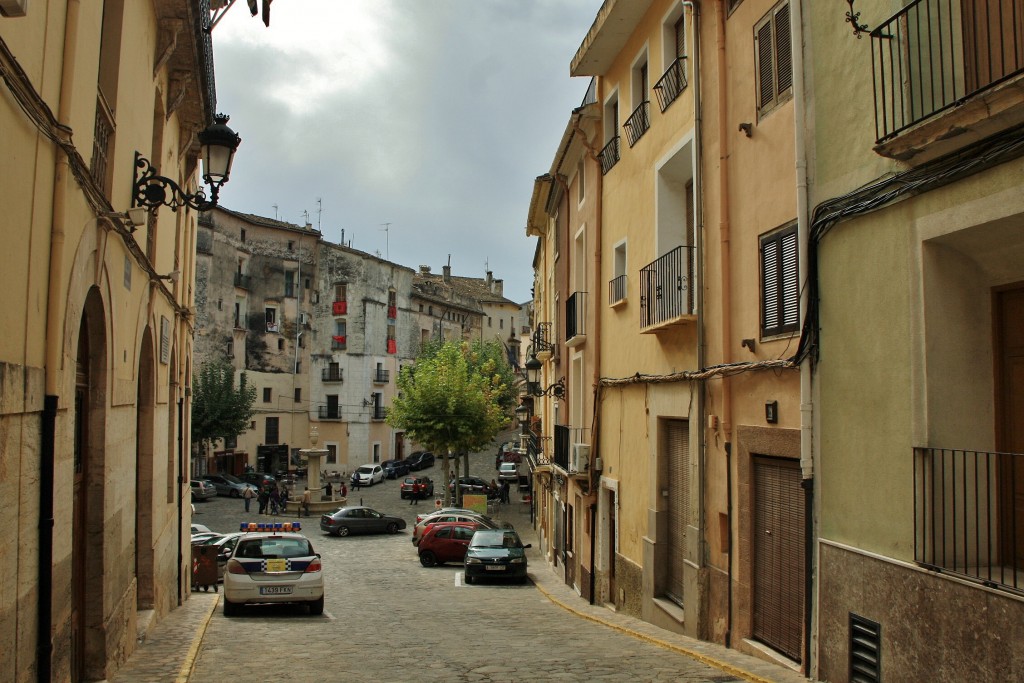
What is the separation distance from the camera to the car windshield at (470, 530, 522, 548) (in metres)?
21.2

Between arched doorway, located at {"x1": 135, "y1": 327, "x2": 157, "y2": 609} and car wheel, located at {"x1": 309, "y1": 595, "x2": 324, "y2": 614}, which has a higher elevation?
arched doorway, located at {"x1": 135, "y1": 327, "x2": 157, "y2": 609}

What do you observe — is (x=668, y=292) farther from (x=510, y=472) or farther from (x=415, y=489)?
(x=510, y=472)

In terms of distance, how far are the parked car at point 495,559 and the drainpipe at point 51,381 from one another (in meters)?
15.3

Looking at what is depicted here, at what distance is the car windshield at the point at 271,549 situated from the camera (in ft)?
43.9

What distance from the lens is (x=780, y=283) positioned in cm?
848

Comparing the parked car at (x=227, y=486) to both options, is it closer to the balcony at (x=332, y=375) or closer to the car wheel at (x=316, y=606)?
the balcony at (x=332, y=375)

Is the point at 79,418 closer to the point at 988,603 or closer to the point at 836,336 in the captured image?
the point at 836,336

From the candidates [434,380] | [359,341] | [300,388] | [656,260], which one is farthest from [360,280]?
[656,260]

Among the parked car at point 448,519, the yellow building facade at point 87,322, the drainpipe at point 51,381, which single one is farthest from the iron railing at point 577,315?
the drainpipe at point 51,381

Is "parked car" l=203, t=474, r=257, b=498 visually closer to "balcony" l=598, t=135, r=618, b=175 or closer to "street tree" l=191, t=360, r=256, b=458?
"street tree" l=191, t=360, r=256, b=458

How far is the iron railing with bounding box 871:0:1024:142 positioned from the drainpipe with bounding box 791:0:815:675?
1098mm

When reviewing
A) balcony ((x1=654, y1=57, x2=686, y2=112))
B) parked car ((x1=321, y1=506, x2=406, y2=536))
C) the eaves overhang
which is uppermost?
the eaves overhang

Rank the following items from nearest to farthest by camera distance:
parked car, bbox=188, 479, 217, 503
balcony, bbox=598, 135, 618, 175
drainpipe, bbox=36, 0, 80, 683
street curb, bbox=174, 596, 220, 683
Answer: drainpipe, bbox=36, 0, 80, 683 → street curb, bbox=174, 596, 220, 683 → balcony, bbox=598, 135, 618, 175 → parked car, bbox=188, 479, 217, 503

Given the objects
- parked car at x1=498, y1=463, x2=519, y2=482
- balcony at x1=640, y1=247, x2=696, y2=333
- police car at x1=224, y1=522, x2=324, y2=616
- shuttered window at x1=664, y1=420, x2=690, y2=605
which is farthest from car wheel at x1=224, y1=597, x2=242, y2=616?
parked car at x1=498, y1=463, x2=519, y2=482
